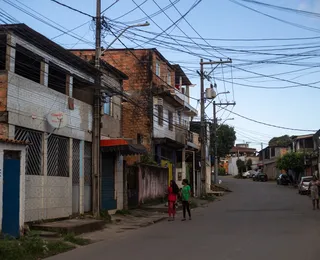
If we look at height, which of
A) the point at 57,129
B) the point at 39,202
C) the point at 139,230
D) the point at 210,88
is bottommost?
the point at 139,230

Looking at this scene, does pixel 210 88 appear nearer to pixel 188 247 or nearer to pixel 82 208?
pixel 82 208

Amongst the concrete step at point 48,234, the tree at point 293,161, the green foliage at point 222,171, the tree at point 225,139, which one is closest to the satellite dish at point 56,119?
the concrete step at point 48,234

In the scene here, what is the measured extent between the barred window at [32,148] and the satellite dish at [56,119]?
55 cm

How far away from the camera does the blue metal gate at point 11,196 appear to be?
11.7 meters

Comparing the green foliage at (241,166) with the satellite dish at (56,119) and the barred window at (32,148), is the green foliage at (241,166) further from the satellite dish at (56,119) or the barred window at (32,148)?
the barred window at (32,148)

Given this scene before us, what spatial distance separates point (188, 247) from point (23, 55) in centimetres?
819

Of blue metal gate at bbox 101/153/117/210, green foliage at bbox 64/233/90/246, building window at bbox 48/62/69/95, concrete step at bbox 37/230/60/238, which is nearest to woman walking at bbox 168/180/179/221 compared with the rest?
blue metal gate at bbox 101/153/117/210

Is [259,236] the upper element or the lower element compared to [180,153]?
lower

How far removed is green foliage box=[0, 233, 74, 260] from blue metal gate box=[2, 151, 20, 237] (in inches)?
21.1

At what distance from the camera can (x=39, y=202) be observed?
1470 centimetres

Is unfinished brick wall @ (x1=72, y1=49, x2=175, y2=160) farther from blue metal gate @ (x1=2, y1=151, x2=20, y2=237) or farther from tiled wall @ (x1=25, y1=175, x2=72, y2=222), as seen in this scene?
blue metal gate @ (x1=2, y1=151, x2=20, y2=237)

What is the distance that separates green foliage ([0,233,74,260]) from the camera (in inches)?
375

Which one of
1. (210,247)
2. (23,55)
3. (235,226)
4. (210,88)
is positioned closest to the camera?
(210,247)

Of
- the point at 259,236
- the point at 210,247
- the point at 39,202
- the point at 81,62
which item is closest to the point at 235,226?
the point at 259,236
